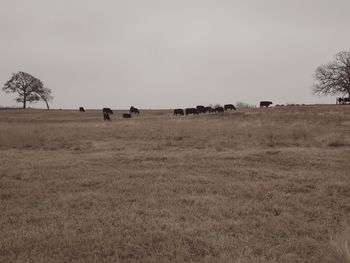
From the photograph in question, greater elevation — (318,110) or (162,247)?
(318,110)

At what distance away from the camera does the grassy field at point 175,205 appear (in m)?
7.83

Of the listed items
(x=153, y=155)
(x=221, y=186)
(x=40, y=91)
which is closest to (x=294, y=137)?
(x=153, y=155)

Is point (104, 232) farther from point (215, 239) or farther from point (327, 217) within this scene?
point (327, 217)

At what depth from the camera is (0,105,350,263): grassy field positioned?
783 centimetres

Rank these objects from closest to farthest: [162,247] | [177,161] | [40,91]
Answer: [162,247], [177,161], [40,91]

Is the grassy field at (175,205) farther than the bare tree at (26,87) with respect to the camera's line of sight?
No

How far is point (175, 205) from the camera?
10.7 meters

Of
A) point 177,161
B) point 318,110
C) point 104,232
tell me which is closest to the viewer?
point 104,232

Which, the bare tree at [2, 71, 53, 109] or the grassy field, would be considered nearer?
the grassy field

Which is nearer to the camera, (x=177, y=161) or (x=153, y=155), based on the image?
(x=177, y=161)

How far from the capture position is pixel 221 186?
12922 millimetres

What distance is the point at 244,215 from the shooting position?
10.0 m

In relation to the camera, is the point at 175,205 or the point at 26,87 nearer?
the point at 175,205

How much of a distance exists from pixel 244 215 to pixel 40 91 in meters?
84.7
